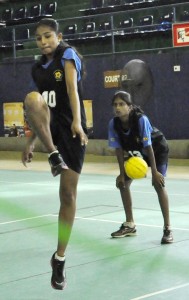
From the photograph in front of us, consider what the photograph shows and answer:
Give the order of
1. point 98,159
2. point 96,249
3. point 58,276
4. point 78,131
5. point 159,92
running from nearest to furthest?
point 78,131 → point 58,276 → point 96,249 → point 98,159 → point 159,92

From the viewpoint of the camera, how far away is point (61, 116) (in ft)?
21.0

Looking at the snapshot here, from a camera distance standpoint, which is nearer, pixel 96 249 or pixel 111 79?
pixel 96 249

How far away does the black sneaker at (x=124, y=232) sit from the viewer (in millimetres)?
8852

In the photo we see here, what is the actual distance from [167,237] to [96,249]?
2.81 ft

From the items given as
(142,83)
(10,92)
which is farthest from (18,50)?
(142,83)

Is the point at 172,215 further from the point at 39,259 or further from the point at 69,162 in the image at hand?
the point at 69,162

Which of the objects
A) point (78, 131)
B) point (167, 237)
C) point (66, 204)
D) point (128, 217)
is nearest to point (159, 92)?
point (128, 217)

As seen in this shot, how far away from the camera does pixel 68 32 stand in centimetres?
2405

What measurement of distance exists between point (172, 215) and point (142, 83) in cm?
1071

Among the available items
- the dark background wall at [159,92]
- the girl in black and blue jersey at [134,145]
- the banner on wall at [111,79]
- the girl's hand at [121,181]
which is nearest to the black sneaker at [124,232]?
the girl in black and blue jersey at [134,145]

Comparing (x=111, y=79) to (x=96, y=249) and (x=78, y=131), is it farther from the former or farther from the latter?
(x=78, y=131)

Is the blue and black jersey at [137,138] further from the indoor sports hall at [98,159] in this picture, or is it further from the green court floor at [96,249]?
the green court floor at [96,249]

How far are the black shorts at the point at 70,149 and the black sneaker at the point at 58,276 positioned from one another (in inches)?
31.3

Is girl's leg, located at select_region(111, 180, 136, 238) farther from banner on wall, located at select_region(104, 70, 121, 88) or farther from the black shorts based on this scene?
banner on wall, located at select_region(104, 70, 121, 88)
